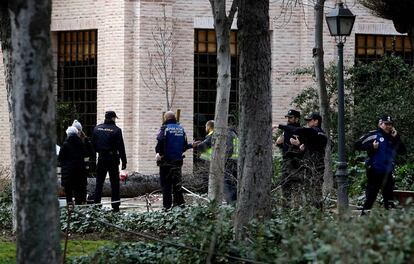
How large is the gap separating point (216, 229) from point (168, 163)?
9067 mm

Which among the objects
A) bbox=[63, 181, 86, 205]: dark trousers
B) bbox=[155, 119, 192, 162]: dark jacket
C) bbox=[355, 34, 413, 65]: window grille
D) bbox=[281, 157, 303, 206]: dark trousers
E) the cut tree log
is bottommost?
the cut tree log

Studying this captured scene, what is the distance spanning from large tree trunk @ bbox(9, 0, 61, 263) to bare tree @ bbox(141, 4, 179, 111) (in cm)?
1982

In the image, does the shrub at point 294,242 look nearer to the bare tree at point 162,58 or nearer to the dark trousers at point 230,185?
the dark trousers at point 230,185

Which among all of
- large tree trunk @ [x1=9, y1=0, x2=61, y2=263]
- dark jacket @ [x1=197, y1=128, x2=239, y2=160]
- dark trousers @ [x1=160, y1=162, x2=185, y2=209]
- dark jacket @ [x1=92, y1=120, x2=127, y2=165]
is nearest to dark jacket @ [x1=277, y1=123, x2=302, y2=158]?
dark jacket @ [x1=197, y1=128, x2=239, y2=160]

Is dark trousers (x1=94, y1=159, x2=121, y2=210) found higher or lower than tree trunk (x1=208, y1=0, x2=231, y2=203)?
lower

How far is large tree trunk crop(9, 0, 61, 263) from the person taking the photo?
808 cm

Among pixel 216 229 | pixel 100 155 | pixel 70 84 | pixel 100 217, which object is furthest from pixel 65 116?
pixel 216 229


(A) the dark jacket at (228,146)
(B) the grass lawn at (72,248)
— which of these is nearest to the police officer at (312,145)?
(A) the dark jacket at (228,146)

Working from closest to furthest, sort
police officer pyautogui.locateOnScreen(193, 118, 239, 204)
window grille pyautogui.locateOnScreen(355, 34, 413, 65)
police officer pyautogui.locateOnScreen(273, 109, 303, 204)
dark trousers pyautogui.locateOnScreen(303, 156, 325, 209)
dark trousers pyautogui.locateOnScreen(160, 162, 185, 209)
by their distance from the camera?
dark trousers pyautogui.locateOnScreen(303, 156, 325, 209) → police officer pyautogui.locateOnScreen(273, 109, 303, 204) → police officer pyautogui.locateOnScreen(193, 118, 239, 204) → dark trousers pyautogui.locateOnScreen(160, 162, 185, 209) → window grille pyautogui.locateOnScreen(355, 34, 413, 65)

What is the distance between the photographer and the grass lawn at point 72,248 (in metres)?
12.9

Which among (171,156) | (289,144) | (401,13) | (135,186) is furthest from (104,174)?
(401,13)

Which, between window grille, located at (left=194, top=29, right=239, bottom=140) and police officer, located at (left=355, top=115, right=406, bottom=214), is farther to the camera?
window grille, located at (left=194, top=29, right=239, bottom=140)

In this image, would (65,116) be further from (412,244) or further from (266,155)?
(412,244)

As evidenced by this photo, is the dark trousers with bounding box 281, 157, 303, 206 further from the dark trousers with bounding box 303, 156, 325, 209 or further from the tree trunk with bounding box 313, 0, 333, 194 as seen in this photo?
the tree trunk with bounding box 313, 0, 333, 194
